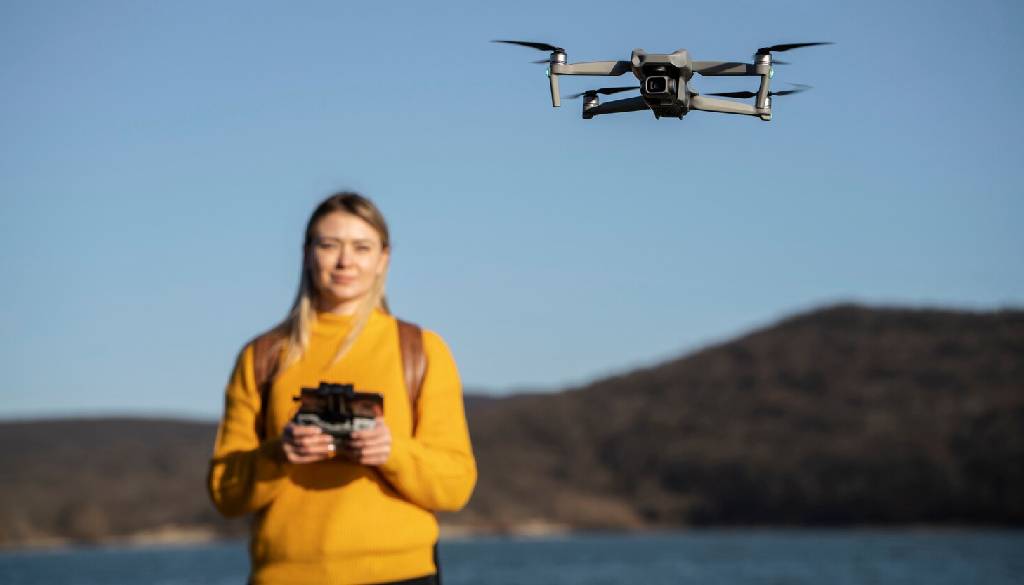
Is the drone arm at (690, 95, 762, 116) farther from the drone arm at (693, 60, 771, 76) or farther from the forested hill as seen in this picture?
the forested hill

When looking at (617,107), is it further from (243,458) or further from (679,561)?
(679,561)

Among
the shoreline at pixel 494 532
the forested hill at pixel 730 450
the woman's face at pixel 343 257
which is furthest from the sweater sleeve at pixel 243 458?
the shoreline at pixel 494 532

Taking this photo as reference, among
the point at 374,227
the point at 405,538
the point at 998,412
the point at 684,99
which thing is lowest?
the point at 998,412

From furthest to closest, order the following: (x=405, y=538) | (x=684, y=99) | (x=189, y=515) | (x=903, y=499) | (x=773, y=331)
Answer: (x=773, y=331)
(x=189, y=515)
(x=903, y=499)
(x=405, y=538)
(x=684, y=99)

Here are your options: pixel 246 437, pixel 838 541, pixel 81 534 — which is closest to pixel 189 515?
pixel 81 534

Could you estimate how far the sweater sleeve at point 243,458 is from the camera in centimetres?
448

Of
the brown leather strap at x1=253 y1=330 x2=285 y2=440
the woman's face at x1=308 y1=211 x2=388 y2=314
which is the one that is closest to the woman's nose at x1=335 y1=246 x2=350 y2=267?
the woman's face at x1=308 y1=211 x2=388 y2=314

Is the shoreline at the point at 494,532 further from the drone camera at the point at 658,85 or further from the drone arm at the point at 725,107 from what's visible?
the drone camera at the point at 658,85

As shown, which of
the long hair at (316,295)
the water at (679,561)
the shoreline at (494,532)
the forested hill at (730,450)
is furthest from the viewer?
the forested hill at (730,450)

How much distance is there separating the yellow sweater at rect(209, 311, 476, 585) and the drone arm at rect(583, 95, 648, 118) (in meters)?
0.82

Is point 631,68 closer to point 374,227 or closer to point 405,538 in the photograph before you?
point 374,227

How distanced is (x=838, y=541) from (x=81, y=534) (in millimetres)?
61836

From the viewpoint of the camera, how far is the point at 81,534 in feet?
427

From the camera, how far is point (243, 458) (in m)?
4.52
